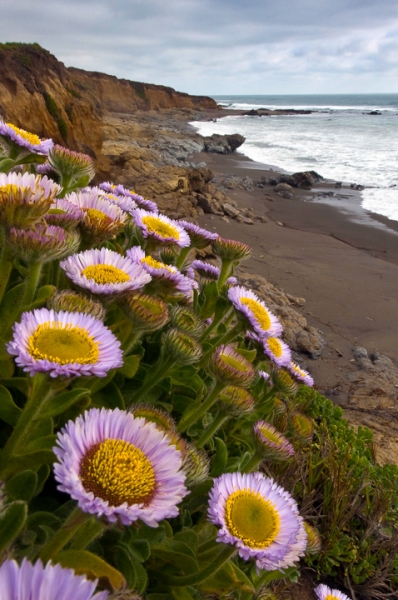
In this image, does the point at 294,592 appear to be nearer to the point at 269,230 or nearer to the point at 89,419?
the point at 89,419

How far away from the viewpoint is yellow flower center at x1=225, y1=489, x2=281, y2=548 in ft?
4.54

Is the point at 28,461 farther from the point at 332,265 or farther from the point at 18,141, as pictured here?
the point at 332,265

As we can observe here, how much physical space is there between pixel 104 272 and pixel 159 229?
2.66 feet

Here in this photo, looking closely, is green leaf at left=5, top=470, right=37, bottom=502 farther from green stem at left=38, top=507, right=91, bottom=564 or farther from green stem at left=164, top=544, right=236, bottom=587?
green stem at left=164, top=544, right=236, bottom=587

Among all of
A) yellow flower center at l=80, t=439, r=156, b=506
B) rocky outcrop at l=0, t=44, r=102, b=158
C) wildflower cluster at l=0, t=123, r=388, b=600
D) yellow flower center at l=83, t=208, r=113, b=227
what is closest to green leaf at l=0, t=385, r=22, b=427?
wildflower cluster at l=0, t=123, r=388, b=600

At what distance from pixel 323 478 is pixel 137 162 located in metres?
11.1

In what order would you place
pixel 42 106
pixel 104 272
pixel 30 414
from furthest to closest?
pixel 42 106 → pixel 104 272 → pixel 30 414

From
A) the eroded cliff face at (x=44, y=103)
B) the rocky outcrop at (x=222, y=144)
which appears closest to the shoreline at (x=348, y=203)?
the rocky outcrop at (x=222, y=144)

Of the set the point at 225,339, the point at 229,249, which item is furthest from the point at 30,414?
the point at 229,249

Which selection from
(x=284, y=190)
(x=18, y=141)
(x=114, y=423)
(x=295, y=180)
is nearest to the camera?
(x=114, y=423)

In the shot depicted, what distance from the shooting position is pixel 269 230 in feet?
37.9

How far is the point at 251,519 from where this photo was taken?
4.68 feet

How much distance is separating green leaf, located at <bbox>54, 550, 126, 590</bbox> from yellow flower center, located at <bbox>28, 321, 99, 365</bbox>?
1.47 feet

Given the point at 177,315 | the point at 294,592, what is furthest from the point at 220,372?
the point at 294,592
